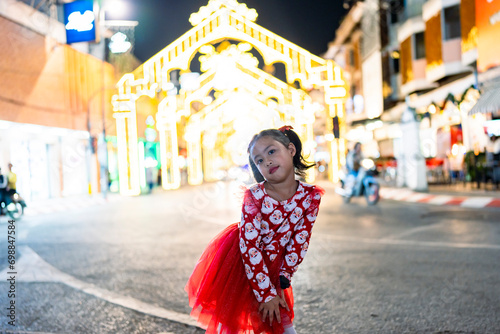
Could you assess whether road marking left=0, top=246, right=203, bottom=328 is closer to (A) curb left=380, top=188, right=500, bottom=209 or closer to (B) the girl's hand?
(B) the girl's hand

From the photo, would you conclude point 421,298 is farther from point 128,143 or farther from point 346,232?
point 128,143

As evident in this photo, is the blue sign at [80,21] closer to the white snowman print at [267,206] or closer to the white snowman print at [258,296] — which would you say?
the white snowman print at [267,206]

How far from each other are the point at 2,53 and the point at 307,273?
573 inches

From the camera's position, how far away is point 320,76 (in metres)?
10.9

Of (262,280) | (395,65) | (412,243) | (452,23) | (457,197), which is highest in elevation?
(395,65)

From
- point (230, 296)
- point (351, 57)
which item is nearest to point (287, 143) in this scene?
point (230, 296)

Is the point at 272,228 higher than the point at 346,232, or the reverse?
the point at 272,228

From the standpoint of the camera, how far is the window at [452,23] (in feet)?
67.2

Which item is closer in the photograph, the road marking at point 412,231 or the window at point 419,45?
the road marking at point 412,231

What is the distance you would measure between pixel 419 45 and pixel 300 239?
25.5 m

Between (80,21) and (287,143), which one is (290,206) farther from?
(80,21)

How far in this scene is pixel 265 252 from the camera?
2.38 metres

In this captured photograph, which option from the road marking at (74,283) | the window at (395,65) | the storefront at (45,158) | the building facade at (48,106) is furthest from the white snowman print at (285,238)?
the window at (395,65)

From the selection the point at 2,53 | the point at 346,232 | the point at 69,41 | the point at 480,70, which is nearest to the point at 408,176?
the point at 480,70
